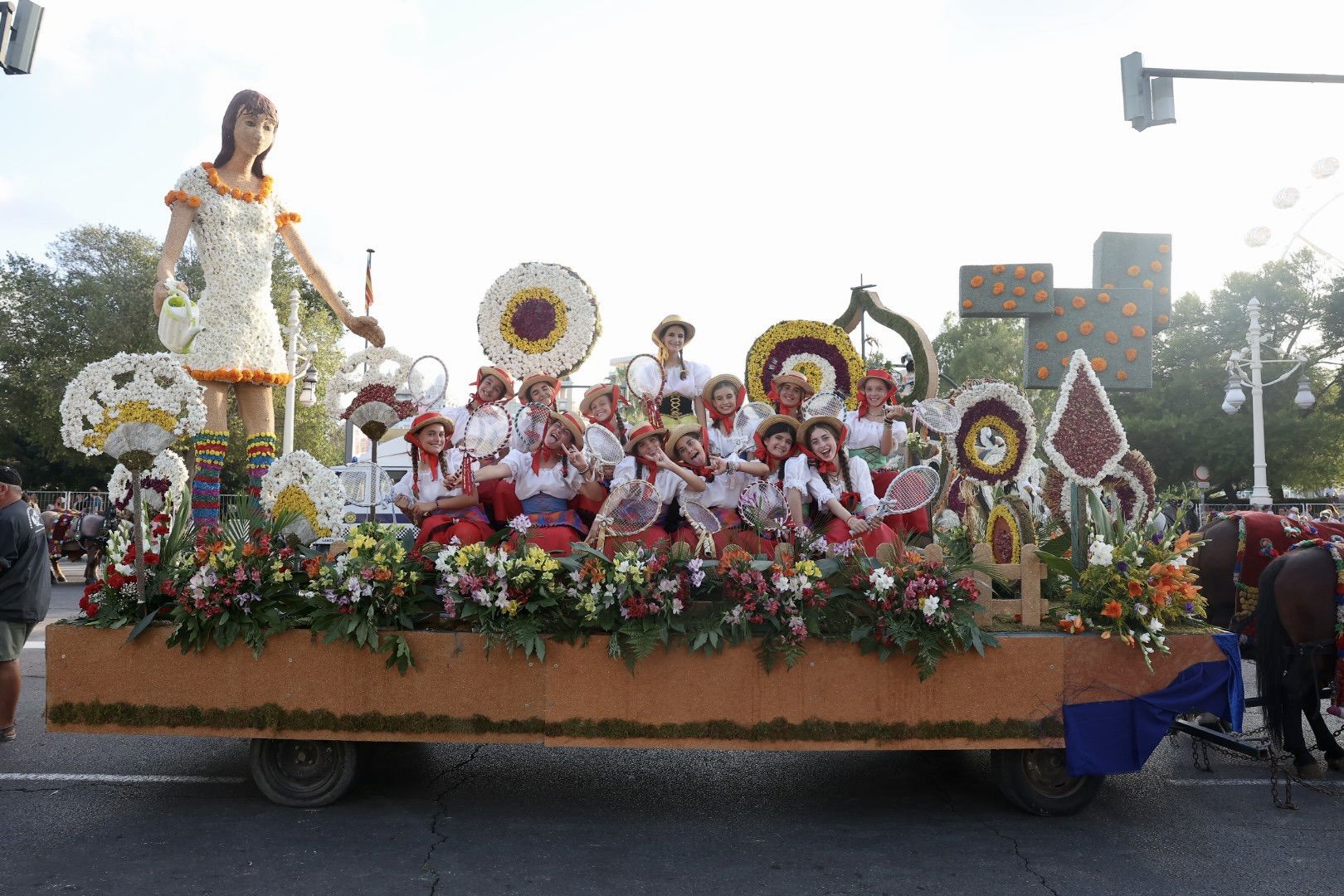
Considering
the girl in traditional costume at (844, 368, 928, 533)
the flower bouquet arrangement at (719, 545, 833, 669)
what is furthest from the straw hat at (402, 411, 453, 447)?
the girl in traditional costume at (844, 368, 928, 533)

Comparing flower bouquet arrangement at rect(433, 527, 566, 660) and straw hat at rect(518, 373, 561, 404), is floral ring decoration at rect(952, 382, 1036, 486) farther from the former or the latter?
flower bouquet arrangement at rect(433, 527, 566, 660)

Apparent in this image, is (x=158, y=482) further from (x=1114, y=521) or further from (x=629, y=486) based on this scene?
(x=1114, y=521)

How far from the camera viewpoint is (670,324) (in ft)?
22.4

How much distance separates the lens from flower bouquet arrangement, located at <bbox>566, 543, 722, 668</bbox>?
4238 millimetres

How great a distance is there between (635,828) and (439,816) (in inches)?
36.6

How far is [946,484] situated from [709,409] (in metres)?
1.92

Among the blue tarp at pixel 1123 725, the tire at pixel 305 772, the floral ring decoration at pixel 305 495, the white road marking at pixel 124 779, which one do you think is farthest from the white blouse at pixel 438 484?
the blue tarp at pixel 1123 725

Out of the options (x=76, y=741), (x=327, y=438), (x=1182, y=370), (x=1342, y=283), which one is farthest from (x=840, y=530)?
(x=1342, y=283)

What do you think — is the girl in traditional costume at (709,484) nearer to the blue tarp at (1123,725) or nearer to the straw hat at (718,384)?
the straw hat at (718,384)

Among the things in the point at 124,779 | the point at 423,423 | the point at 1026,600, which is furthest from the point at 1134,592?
the point at 124,779

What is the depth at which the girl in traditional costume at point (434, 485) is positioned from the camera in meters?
5.57

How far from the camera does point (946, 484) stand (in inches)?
274

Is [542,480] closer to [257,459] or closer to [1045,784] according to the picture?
[257,459]

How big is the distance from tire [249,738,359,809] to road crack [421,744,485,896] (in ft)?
1.48
